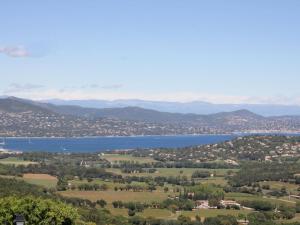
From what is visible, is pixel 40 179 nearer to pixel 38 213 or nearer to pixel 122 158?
pixel 122 158

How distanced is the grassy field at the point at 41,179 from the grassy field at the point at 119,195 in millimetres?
6657

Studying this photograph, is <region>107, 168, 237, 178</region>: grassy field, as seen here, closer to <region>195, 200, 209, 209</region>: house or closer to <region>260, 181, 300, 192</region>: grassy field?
<region>260, 181, 300, 192</region>: grassy field

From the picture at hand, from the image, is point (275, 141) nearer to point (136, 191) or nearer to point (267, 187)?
point (267, 187)

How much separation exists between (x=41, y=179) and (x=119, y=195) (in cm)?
1871

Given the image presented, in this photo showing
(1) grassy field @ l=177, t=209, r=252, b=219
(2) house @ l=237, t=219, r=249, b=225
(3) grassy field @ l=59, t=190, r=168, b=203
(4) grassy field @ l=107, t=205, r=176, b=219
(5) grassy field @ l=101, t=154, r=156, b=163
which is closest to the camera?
(2) house @ l=237, t=219, r=249, b=225

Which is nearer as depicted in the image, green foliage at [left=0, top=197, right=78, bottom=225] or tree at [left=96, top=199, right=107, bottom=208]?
green foliage at [left=0, top=197, right=78, bottom=225]

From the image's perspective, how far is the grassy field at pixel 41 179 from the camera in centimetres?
9106

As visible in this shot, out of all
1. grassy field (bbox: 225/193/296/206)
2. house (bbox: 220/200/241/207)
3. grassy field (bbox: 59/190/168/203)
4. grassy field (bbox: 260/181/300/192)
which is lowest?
grassy field (bbox: 59/190/168/203)

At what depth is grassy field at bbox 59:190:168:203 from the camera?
265 feet

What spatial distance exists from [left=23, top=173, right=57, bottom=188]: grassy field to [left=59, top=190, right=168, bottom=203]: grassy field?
6657mm

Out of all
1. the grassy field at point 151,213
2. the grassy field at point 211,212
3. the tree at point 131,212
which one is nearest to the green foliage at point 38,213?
the tree at point 131,212

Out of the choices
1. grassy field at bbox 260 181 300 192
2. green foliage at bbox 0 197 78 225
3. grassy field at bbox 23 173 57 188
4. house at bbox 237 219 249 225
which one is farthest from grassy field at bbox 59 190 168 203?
green foliage at bbox 0 197 78 225

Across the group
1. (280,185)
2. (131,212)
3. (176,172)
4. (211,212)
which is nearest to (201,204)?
(211,212)

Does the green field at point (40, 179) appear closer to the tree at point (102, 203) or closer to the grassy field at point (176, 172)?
the tree at point (102, 203)
